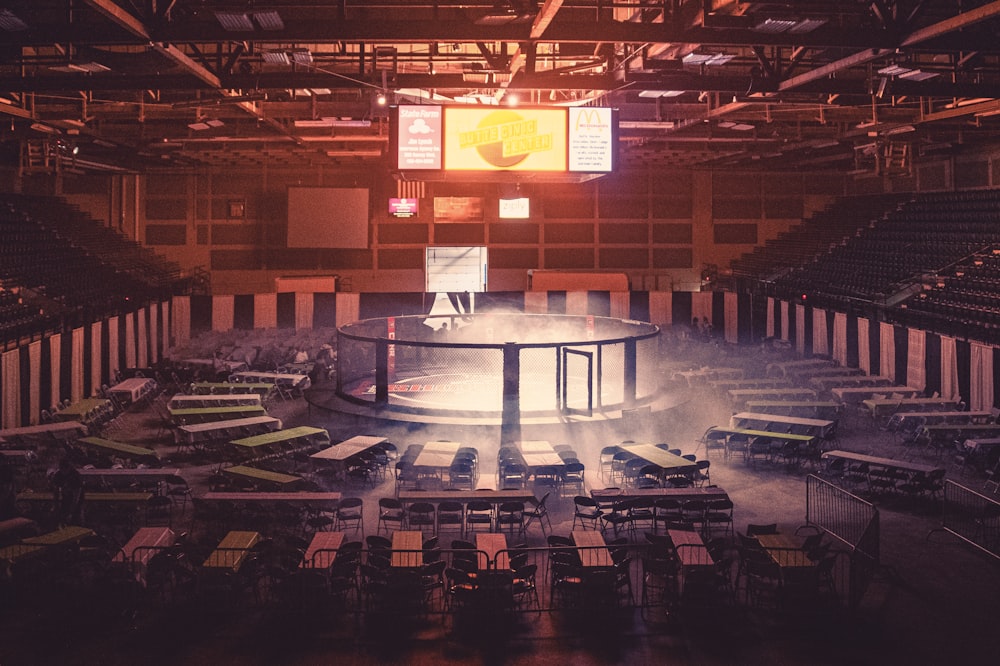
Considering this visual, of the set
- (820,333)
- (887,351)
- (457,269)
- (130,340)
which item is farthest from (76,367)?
(820,333)

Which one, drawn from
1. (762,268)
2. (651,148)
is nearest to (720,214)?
(762,268)

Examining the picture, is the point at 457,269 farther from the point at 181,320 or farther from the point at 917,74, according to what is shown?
the point at 917,74

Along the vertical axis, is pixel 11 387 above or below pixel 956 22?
below

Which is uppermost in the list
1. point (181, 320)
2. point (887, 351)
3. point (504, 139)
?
point (504, 139)

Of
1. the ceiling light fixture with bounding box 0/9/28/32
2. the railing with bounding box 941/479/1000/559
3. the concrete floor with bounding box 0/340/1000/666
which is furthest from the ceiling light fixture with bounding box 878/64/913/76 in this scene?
the ceiling light fixture with bounding box 0/9/28/32

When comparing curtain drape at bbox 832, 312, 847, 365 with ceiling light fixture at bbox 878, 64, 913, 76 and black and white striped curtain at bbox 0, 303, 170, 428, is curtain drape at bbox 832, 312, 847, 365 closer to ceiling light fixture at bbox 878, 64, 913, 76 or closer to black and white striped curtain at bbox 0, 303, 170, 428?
ceiling light fixture at bbox 878, 64, 913, 76

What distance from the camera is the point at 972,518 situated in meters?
13.2

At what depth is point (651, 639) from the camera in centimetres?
948

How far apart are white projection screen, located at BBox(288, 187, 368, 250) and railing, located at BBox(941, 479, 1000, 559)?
87.3 ft

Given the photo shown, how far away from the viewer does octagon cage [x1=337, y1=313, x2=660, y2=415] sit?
1831cm

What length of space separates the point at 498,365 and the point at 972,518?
1235 centimetres

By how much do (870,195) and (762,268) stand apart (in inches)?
241

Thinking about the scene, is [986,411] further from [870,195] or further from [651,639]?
[870,195]

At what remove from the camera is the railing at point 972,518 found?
11.9 m
